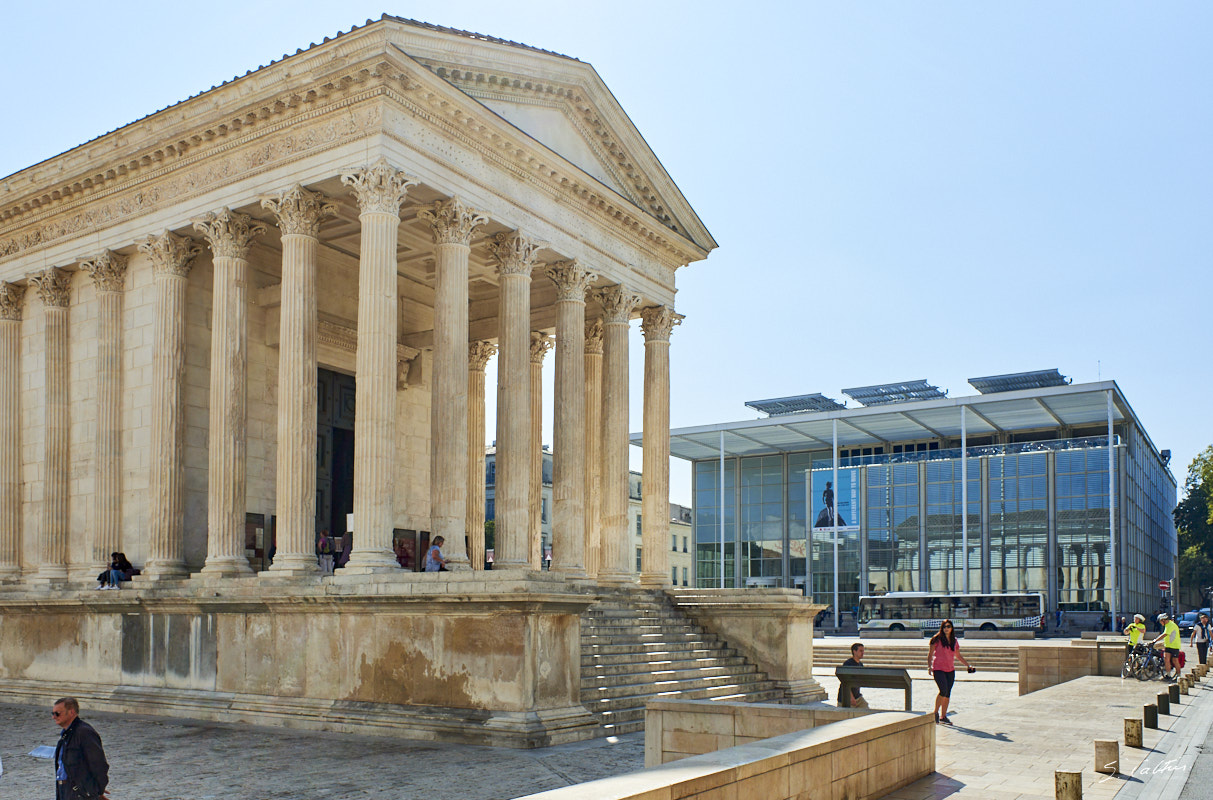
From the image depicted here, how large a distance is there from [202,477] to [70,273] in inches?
270

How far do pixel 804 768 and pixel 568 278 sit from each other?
62.8ft

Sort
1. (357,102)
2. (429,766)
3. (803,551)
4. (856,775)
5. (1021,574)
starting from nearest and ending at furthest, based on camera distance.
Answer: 1. (856,775)
2. (429,766)
3. (357,102)
4. (1021,574)
5. (803,551)

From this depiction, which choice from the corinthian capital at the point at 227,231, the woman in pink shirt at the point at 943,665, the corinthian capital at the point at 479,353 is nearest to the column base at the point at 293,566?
the corinthian capital at the point at 227,231

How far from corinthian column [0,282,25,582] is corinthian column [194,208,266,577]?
821 centimetres

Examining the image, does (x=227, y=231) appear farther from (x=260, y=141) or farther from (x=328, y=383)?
(x=328, y=383)

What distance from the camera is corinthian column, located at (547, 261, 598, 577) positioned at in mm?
27312

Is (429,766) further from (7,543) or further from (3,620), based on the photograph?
(7,543)

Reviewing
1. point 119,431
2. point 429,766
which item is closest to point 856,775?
point 429,766

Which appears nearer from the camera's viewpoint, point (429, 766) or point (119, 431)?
point (429, 766)

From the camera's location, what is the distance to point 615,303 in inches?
1169

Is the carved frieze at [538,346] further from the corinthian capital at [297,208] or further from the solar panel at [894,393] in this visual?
the solar panel at [894,393]

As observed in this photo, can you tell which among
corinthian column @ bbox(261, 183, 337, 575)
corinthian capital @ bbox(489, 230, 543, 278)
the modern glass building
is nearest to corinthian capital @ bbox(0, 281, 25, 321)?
corinthian column @ bbox(261, 183, 337, 575)

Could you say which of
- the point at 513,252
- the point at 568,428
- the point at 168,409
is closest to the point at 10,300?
the point at 168,409

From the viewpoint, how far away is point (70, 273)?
28.2 m
